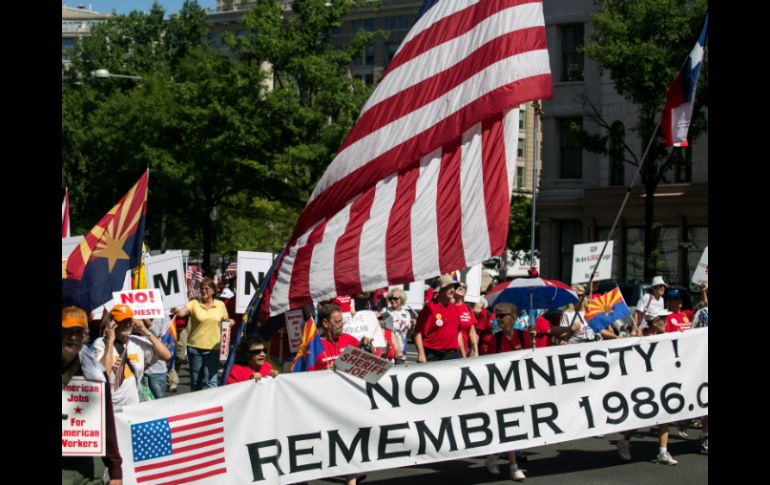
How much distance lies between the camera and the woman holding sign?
14.6 meters

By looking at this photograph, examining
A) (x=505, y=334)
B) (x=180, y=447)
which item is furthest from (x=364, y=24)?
(x=180, y=447)

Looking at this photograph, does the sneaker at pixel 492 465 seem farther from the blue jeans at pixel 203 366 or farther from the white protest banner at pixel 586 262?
the white protest banner at pixel 586 262

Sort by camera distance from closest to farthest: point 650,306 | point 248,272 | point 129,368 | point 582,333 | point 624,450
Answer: point 129,368 → point 624,450 → point 582,333 → point 248,272 → point 650,306

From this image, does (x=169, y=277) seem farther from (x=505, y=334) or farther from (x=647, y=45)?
(x=647, y=45)

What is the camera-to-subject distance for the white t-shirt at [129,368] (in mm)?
9086

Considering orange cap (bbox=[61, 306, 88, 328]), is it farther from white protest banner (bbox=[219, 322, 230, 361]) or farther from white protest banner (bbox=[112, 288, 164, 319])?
white protest banner (bbox=[219, 322, 230, 361])

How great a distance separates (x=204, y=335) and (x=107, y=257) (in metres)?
2.41

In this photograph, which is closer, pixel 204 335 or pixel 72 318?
pixel 72 318

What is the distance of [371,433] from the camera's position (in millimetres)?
9555

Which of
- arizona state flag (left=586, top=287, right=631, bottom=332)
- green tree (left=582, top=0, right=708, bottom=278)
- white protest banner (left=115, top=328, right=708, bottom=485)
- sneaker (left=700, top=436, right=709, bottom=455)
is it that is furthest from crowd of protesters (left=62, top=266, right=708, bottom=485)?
green tree (left=582, top=0, right=708, bottom=278)

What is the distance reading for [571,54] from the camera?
43.9 meters

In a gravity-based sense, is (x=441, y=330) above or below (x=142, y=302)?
below
